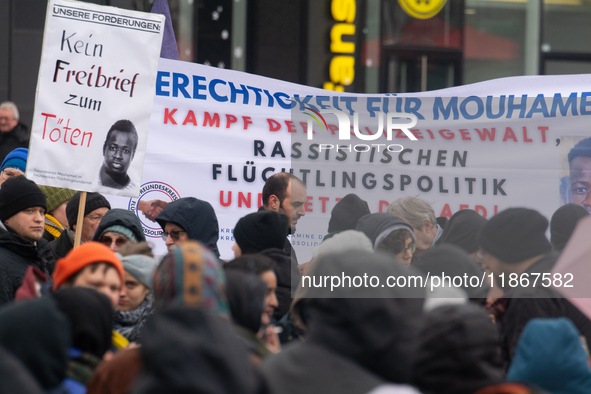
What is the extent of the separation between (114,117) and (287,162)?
4.38 feet

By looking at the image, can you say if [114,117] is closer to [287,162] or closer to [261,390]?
[287,162]

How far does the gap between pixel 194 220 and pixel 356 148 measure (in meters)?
1.02

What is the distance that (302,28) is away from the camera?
33.0 feet

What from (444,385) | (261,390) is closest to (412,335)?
(444,385)

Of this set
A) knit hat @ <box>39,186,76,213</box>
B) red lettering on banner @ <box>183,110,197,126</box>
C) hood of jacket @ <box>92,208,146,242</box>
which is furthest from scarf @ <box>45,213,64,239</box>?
red lettering on banner @ <box>183,110,197,126</box>

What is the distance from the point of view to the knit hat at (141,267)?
3.35 m

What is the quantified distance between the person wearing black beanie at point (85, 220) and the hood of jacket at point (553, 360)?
3.33m

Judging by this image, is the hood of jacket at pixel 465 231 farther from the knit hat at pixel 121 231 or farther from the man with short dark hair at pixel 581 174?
the knit hat at pixel 121 231

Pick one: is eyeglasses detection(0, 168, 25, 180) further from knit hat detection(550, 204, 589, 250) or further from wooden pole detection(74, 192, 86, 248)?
knit hat detection(550, 204, 589, 250)

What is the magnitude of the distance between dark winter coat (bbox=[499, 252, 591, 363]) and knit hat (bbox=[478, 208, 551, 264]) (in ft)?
0.26

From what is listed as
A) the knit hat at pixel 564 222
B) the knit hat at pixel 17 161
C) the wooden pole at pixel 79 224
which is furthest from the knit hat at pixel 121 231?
the knit hat at pixel 564 222

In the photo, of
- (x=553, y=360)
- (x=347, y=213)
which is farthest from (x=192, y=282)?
(x=347, y=213)

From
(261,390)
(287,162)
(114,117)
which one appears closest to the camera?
(261,390)

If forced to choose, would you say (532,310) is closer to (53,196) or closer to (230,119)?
(230,119)
